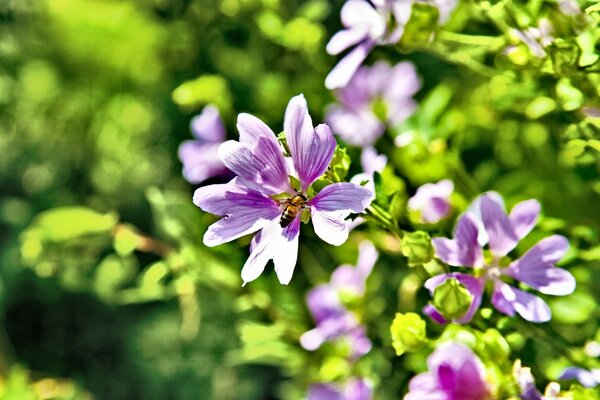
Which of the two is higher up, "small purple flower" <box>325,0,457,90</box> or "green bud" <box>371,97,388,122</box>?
"small purple flower" <box>325,0,457,90</box>

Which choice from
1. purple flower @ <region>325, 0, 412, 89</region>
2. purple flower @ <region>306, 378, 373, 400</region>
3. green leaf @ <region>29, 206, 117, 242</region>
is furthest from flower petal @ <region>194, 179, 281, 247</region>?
green leaf @ <region>29, 206, 117, 242</region>

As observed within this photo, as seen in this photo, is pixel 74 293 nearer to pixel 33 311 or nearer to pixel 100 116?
pixel 33 311

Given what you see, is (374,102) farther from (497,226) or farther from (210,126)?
(497,226)

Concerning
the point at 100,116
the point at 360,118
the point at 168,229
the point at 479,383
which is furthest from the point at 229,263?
the point at 100,116

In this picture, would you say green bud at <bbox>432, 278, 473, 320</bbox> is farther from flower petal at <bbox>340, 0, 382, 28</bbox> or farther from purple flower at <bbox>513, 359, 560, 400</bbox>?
flower petal at <bbox>340, 0, 382, 28</bbox>

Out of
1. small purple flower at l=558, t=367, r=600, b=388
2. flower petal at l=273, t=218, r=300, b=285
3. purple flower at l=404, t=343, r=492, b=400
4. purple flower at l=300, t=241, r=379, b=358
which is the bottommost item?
purple flower at l=300, t=241, r=379, b=358

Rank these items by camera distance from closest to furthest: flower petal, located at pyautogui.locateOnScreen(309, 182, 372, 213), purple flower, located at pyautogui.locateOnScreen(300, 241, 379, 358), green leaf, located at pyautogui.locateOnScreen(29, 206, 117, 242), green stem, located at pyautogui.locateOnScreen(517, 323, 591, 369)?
flower petal, located at pyautogui.locateOnScreen(309, 182, 372, 213) < green stem, located at pyautogui.locateOnScreen(517, 323, 591, 369) < purple flower, located at pyautogui.locateOnScreen(300, 241, 379, 358) < green leaf, located at pyautogui.locateOnScreen(29, 206, 117, 242)

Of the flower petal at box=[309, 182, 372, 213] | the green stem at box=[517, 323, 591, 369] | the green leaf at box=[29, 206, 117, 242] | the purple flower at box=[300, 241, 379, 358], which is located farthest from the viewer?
the green leaf at box=[29, 206, 117, 242]
